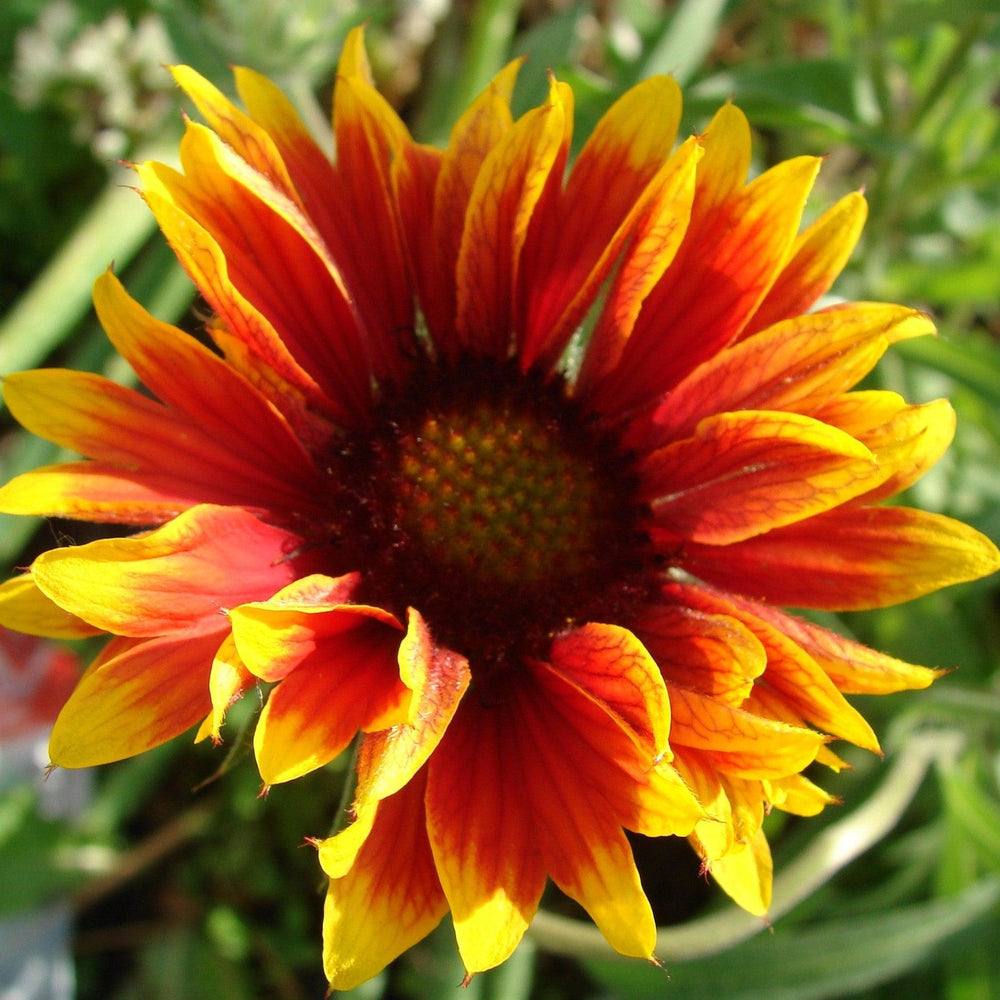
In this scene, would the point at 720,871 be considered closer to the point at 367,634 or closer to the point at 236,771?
the point at 367,634

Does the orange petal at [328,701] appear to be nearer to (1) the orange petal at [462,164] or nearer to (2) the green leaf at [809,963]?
(1) the orange petal at [462,164]

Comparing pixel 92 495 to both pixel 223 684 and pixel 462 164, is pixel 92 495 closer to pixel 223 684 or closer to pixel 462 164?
pixel 223 684

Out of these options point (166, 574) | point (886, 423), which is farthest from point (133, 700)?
point (886, 423)

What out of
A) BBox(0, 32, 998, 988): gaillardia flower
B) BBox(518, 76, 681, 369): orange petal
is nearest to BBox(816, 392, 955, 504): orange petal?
BBox(0, 32, 998, 988): gaillardia flower

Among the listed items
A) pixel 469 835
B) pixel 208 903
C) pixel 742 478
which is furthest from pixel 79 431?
pixel 208 903

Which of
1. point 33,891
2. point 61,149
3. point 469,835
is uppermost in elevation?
point 469,835

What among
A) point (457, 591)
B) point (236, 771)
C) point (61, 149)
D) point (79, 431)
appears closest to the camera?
point (79, 431)

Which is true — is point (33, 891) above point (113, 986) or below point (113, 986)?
above
